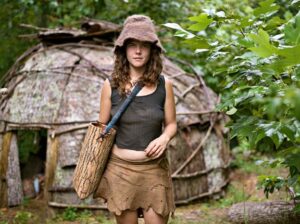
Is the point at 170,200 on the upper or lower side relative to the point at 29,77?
lower

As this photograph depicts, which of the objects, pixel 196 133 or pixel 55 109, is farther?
pixel 196 133

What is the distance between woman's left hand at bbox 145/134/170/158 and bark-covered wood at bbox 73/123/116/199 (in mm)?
260

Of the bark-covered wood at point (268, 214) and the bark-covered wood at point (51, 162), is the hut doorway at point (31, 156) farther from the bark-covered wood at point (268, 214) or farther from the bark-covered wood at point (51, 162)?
the bark-covered wood at point (268, 214)

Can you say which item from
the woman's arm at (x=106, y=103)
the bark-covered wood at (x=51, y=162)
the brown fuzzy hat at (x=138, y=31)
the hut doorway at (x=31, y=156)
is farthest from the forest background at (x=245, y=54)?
the bark-covered wood at (x=51, y=162)

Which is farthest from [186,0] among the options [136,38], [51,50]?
[136,38]

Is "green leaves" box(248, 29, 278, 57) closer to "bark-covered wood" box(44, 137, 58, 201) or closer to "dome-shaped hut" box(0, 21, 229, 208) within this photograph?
"dome-shaped hut" box(0, 21, 229, 208)

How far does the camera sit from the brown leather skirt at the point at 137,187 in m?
2.91

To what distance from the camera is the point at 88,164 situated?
9.69ft

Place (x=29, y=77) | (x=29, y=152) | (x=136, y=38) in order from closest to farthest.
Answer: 1. (x=136, y=38)
2. (x=29, y=77)
3. (x=29, y=152)

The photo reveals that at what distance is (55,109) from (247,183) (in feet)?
12.6

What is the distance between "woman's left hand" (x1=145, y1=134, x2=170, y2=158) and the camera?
2.85 meters

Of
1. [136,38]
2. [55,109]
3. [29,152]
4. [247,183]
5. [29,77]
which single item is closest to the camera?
[136,38]

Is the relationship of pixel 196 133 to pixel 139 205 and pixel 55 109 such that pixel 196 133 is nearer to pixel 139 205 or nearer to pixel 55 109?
pixel 55 109

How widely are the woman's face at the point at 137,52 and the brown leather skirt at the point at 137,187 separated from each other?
0.61 metres
